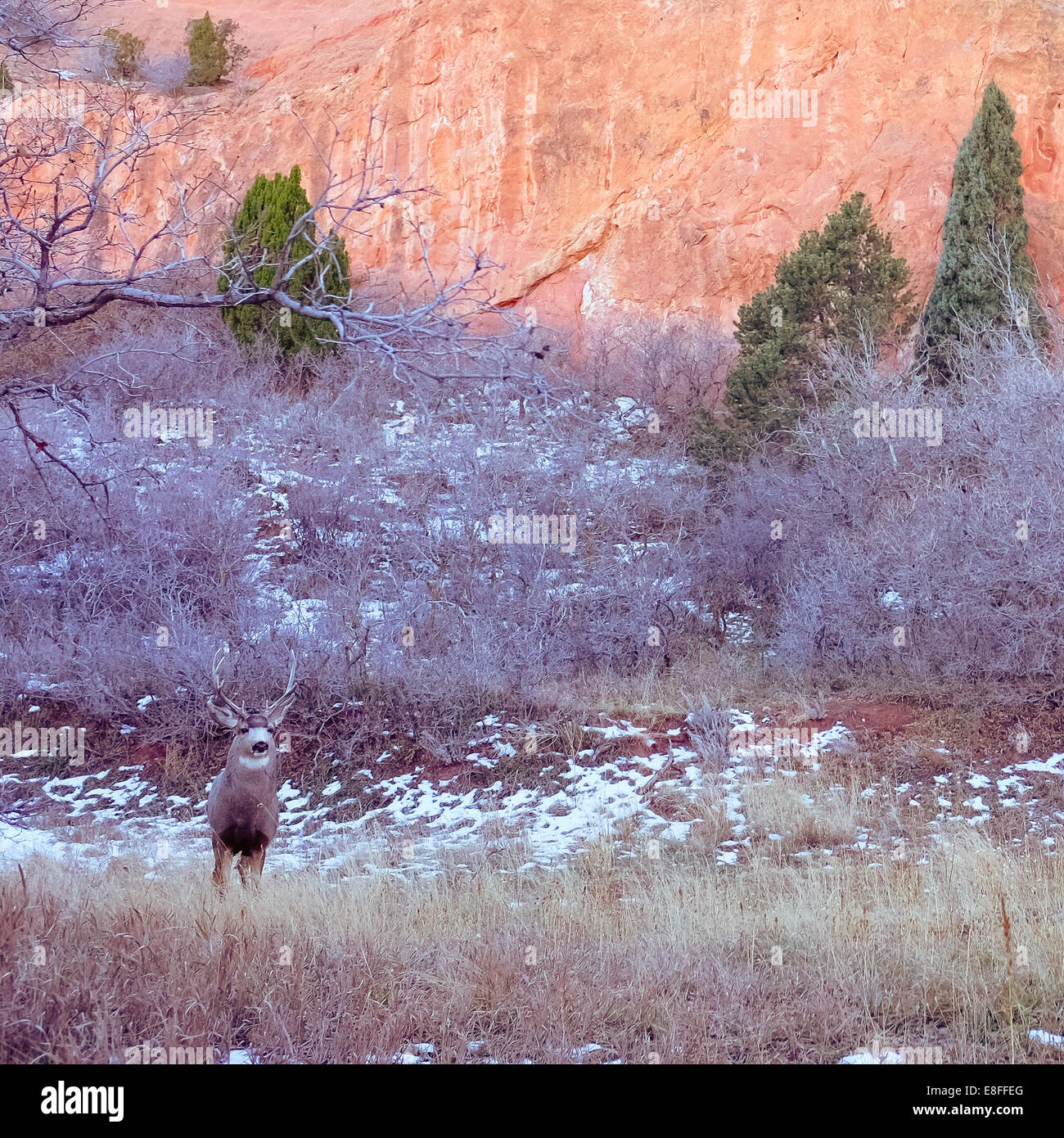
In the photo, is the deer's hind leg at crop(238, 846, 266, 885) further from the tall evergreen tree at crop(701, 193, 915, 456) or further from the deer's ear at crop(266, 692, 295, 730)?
the tall evergreen tree at crop(701, 193, 915, 456)

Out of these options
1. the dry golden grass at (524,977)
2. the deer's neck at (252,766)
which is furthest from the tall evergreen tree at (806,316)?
the deer's neck at (252,766)

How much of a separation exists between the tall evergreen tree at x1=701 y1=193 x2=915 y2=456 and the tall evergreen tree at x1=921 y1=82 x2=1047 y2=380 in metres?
0.96

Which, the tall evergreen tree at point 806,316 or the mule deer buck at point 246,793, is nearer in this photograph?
the mule deer buck at point 246,793

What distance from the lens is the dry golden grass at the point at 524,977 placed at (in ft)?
13.5

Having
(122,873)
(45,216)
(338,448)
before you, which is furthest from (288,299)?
(338,448)

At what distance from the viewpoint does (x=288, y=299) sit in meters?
4.62

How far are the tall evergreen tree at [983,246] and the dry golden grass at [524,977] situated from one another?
13.0 metres

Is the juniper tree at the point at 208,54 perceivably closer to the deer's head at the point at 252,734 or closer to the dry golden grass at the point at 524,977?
the deer's head at the point at 252,734

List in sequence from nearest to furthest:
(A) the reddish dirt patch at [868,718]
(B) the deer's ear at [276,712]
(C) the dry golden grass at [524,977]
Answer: (C) the dry golden grass at [524,977]
(B) the deer's ear at [276,712]
(A) the reddish dirt patch at [868,718]

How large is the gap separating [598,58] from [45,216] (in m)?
25.1

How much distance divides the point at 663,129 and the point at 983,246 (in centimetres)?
1015

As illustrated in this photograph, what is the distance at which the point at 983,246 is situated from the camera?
19.4 metres

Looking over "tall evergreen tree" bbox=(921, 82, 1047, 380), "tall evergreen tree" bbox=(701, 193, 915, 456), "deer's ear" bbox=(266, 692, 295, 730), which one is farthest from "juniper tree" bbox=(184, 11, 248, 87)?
"deer's ear" bbox=(266, 692, 295, 730)

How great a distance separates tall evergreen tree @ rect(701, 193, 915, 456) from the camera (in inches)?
728
